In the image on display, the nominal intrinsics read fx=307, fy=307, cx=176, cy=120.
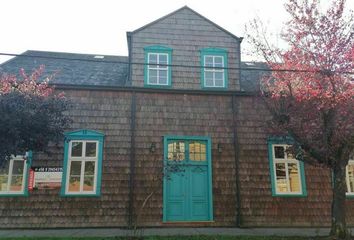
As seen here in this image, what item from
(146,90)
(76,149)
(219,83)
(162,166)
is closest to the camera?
(162,166)

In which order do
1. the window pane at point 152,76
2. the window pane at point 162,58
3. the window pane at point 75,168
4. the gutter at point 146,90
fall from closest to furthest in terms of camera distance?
1. the window pane at point 75,168
2. the gutter at point 146,90
3. the window pane at point 152,76
4. the window pane at point 162,58

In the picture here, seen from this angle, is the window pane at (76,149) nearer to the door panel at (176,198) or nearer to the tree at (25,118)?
the tree at (25,118)

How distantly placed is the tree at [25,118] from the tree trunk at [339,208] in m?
7.63

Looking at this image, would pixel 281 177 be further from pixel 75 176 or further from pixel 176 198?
pixel 75 176

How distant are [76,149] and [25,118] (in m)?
3.36

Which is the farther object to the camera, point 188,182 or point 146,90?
point 146,90

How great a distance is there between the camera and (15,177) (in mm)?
9938

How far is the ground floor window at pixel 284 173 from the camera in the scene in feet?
35.4

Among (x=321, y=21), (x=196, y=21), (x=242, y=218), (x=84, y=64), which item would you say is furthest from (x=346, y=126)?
(x=84, y=64)

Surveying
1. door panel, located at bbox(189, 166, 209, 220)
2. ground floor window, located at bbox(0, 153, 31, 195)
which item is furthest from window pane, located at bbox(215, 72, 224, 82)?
ground floor window, located at bbox(0, 153, 31, 195)

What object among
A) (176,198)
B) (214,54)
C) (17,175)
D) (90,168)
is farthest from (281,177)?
(17,175)

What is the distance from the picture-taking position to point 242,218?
1038 cm

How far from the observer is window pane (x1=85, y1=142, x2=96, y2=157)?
10.4 m

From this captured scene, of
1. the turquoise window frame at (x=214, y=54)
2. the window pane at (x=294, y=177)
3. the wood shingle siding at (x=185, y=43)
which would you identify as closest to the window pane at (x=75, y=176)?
the wood shingle siding at (x=185, y=43)
